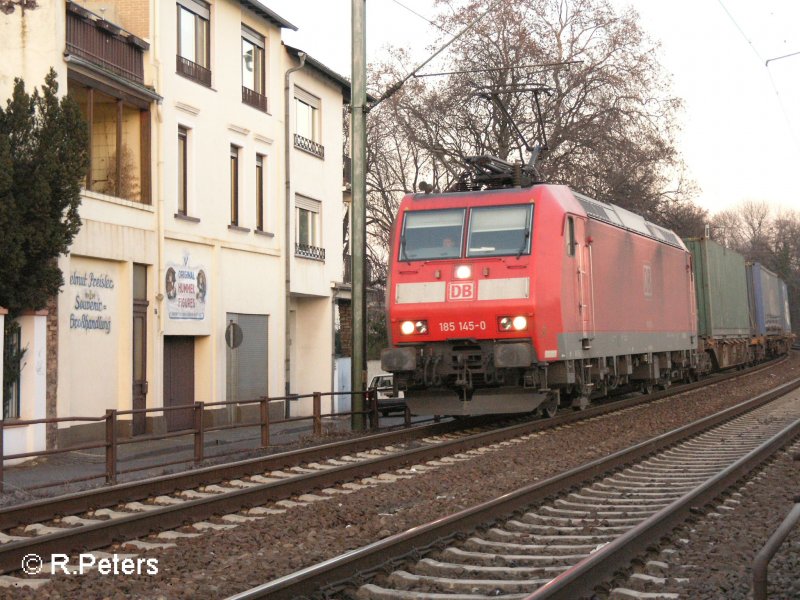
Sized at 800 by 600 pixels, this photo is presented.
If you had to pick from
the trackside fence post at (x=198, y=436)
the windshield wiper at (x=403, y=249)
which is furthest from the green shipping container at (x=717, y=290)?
the trackside fence post at (x=198, y=436)

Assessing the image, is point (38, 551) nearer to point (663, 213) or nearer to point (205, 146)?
point (205, 146)

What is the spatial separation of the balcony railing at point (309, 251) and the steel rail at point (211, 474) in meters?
9.33

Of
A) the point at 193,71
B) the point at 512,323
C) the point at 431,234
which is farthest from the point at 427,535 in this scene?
the point at 193,71

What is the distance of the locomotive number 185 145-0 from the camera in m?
16.2

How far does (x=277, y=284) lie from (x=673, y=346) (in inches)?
366

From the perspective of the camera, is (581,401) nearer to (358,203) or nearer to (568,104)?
(358,203)

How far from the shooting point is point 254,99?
82.9 ft

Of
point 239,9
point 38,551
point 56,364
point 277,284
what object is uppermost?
point 239,9

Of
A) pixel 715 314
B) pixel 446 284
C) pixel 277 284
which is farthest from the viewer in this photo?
pixel 715 314

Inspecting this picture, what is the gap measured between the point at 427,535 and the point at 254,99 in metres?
18.9

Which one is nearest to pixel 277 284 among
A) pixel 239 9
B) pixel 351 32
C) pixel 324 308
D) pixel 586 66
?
pixel 324 308

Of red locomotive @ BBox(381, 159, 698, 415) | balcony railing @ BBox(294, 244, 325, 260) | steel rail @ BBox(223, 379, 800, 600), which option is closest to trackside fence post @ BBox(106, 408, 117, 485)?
steel rail @ BBox(223, 379, 800, 600)

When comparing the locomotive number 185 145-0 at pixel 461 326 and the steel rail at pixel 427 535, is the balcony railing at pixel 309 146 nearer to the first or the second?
the locomotive number 185 145-0 at pixel 461 326

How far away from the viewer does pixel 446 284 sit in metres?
16.5
